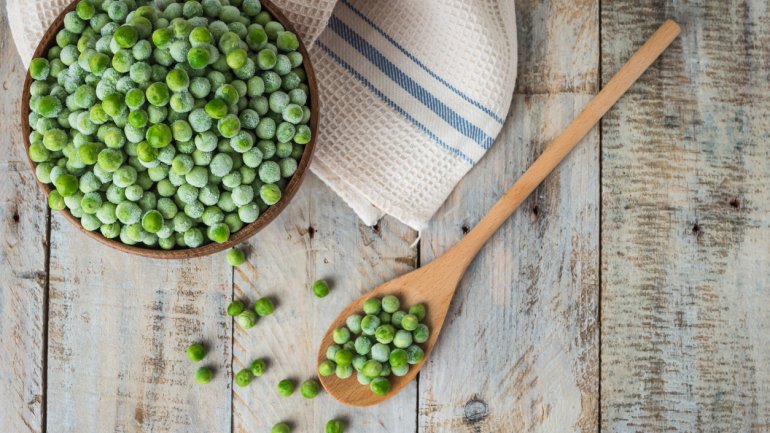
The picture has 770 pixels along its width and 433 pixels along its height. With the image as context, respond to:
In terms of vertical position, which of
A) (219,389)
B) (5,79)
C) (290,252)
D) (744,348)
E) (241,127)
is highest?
(5,79)

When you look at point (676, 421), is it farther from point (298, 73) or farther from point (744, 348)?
point (298, 73)

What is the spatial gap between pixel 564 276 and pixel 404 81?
1.29 feet

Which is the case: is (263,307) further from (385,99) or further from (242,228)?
(385,99)

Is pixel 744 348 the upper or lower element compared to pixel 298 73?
lower

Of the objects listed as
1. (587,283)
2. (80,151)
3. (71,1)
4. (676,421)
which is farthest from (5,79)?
(676,421)

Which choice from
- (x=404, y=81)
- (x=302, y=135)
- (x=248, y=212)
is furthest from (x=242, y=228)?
(x=404, y=81)

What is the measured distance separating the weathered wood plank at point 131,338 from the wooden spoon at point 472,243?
0.19 metres

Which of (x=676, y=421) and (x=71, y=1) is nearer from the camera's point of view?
(x=71, y=1)

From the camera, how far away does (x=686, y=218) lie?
111 centimetres

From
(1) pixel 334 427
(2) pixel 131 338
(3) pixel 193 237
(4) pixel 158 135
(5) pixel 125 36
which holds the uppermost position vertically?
(5) pixel 125 36

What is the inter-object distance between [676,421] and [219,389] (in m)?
0.72

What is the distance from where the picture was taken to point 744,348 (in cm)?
110

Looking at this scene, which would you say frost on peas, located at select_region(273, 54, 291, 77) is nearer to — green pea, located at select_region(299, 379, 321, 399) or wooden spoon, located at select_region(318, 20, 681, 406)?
wooden spoon, located at select_region(318, 20, 681, 406)

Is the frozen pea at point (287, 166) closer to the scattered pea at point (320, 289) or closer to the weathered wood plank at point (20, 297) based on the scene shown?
the scattered pea at point (320, 289)
